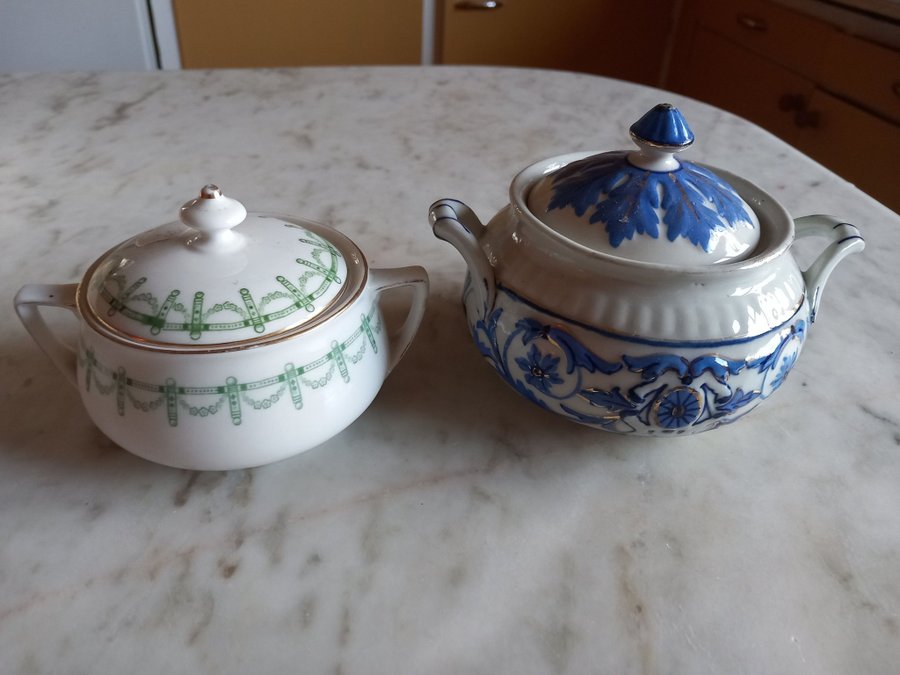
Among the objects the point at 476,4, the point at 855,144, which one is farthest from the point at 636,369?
the point at 476,4

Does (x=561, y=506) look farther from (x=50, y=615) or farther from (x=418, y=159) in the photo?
(x=418, y=159)

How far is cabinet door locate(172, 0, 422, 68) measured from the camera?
199cm

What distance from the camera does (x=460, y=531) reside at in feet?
1.46

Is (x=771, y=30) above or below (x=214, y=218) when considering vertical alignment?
below

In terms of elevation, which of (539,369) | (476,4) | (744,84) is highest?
(539,369)

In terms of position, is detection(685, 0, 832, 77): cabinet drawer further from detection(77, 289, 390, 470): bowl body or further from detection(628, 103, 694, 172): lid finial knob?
detection(77, 289, 390, 470): bowl body

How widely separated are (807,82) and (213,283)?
1718 mm

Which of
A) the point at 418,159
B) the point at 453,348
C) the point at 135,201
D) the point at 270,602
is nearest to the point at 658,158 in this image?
the point at 453,348

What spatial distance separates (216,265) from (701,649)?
0.35 metres

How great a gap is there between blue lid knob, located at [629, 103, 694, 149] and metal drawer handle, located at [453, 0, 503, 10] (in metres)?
1.83

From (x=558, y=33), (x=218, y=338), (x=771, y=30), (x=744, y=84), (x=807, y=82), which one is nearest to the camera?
(x=218, y=338)

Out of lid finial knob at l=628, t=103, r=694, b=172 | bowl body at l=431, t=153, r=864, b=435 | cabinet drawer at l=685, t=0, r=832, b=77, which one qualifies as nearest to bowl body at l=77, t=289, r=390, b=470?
bowl body at l=431, t=153, r=864, b=435

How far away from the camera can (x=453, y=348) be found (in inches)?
23.6

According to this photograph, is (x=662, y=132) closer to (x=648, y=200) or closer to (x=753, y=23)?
(x=648, y=200)
